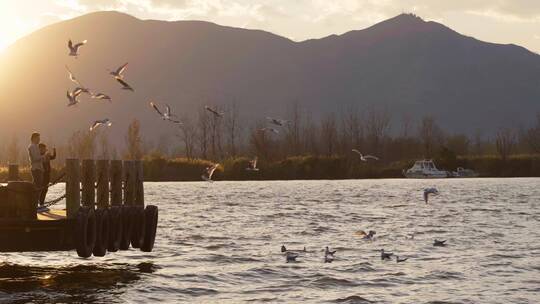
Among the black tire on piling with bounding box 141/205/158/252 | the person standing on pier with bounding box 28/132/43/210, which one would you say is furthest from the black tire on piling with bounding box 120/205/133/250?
the person standing on pier with bounding box 28/132/43/210

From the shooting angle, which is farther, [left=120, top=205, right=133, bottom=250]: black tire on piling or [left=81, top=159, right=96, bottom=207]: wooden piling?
[left=120, top=205, right=133, bottom=250]: black tire on piling

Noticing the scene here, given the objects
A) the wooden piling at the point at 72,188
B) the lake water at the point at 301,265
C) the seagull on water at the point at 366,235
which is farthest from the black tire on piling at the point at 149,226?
the seagull on water at the point at 366,235

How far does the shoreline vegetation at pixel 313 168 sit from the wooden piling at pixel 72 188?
6739 cm

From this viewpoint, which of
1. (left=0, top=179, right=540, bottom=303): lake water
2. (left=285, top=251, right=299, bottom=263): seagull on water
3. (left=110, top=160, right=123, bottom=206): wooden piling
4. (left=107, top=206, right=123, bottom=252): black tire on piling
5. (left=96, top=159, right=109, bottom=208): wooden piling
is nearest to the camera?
(left=0, top=179, right=540, bottom=303): lake water

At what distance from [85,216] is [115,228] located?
259cm

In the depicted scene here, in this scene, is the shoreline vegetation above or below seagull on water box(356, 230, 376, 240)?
above

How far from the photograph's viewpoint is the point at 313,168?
111 metres

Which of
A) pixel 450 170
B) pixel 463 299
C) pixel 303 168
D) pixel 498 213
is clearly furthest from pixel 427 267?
pixel 450 170

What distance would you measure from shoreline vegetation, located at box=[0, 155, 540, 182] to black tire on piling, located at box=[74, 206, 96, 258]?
6695 centimetres

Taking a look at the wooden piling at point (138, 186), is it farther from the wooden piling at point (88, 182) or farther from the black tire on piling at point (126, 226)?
the wooden piling at point (88, 182)

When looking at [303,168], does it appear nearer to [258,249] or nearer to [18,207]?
[258,249]

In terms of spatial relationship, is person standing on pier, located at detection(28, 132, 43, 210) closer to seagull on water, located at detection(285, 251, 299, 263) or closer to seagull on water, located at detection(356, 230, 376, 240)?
seagull on water, located at detection(285, 251, 299, 263)

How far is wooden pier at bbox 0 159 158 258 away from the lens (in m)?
23.7

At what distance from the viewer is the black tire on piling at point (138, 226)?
94.9 feet
